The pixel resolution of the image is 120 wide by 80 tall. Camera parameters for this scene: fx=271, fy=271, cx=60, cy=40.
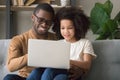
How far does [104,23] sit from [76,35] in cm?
62

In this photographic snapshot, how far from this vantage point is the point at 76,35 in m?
1.71

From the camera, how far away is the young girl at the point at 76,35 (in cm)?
158

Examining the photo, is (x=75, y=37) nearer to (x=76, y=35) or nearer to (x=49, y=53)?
(x=76, y=35)

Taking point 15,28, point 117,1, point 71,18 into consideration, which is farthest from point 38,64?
point 117,1

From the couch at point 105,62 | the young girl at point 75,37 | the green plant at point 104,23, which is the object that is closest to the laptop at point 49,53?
the young girl at point 75,37

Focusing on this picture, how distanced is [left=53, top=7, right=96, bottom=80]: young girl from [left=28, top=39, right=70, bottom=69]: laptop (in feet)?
0.52

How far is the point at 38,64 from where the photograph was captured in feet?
4.68

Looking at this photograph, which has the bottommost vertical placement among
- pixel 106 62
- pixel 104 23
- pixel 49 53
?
pixel 106 62

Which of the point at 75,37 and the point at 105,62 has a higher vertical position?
the point at 75,37

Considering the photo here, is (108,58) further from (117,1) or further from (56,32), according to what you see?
(117,1)

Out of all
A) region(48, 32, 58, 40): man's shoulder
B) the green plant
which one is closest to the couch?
region(48, 32, 58, 40): man's shoulder

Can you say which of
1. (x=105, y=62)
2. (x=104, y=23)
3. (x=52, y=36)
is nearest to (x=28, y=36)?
(x=52, y=36)

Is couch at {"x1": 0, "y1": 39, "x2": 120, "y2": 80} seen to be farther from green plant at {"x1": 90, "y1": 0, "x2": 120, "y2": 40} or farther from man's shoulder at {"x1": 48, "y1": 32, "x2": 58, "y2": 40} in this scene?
green plant at {"x1": 90, "y1": 0, "x2": 120, "y2": 40}

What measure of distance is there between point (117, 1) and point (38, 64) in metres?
1.63
